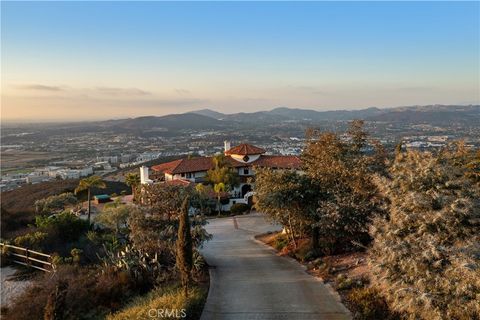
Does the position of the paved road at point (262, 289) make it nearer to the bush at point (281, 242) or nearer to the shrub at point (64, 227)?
the bush at point (281, 242)

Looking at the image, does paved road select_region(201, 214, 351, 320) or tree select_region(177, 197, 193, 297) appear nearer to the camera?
paved road select_region(201, 214, 351, 320)

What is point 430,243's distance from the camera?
30.6 feet

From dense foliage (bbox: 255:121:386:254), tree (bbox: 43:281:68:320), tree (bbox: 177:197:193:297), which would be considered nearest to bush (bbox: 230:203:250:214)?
dense foliage (bbox: 255:121:386:254)

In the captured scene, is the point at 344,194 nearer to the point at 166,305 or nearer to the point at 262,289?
the point at 262,289

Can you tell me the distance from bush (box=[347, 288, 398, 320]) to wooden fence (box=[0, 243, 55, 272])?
465 inches

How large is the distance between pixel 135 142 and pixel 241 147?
12277cm

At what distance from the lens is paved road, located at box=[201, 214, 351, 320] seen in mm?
11484

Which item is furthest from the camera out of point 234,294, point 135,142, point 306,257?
point 135,142

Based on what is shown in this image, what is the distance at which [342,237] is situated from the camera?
1742 cm

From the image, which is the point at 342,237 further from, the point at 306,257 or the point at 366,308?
the point at 366,308

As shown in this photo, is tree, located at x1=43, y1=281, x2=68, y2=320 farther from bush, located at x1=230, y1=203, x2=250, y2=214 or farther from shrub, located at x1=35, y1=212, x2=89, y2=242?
bush, located at x1=230, y1=203, x2=250, y2=214

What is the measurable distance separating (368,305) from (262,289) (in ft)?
11.6

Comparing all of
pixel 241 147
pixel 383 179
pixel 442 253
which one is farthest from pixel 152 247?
pixel 241 147

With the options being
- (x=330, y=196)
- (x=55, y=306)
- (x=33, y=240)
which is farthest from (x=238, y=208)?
(x=55, y=306)
